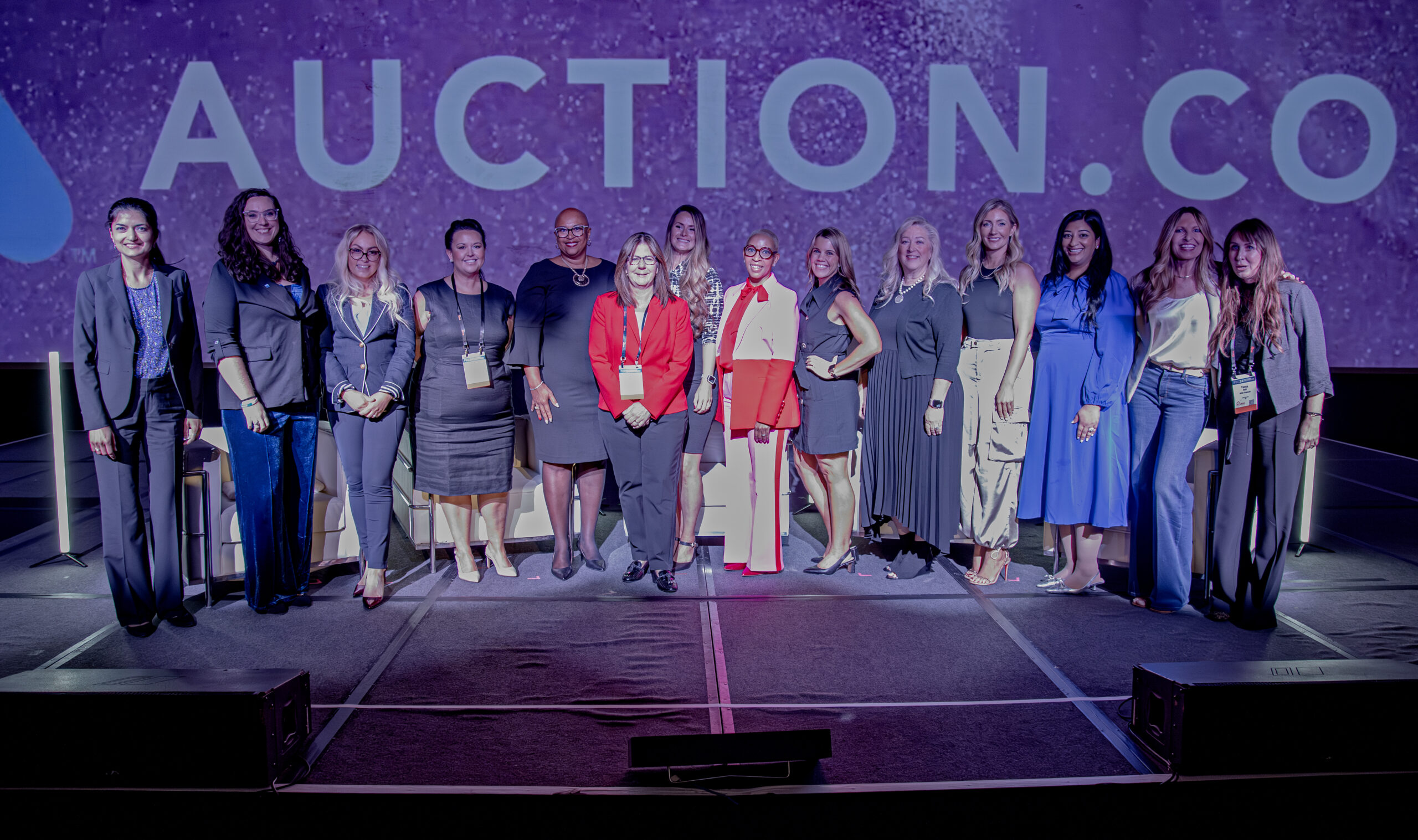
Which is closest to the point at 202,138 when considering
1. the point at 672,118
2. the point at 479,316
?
the point at 672,118

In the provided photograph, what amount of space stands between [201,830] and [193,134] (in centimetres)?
512

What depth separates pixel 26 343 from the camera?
583 cm

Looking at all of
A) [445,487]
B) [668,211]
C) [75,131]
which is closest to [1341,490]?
[668,211]

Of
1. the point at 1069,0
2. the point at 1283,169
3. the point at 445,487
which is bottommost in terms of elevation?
the point at 445,487

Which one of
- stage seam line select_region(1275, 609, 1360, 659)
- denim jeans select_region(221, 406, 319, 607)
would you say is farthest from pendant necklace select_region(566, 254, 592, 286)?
stage seam line select_region(1275, 609, 1360, 659)

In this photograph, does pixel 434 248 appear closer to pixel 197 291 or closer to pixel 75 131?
pixel 197 291

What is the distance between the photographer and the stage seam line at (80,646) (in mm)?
2824

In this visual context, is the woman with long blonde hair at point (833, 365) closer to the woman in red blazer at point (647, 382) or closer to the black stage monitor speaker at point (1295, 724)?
the woman in red blazer at point (647, 382)

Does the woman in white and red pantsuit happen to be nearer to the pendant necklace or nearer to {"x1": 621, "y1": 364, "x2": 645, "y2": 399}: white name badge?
{"x1": 621, "y1": 364, "x2": 645, "y2": 399}: white name badge

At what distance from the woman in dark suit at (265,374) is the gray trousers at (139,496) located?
0.20 m

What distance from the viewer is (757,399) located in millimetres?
3727

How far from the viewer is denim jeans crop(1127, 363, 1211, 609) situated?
3.25 metres

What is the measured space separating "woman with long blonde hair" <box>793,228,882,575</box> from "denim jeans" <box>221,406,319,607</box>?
200 centimetres

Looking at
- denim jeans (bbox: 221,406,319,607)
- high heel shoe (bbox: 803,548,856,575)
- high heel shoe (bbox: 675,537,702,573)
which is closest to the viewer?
denim jeans (bbox: 221,406,319,607)
